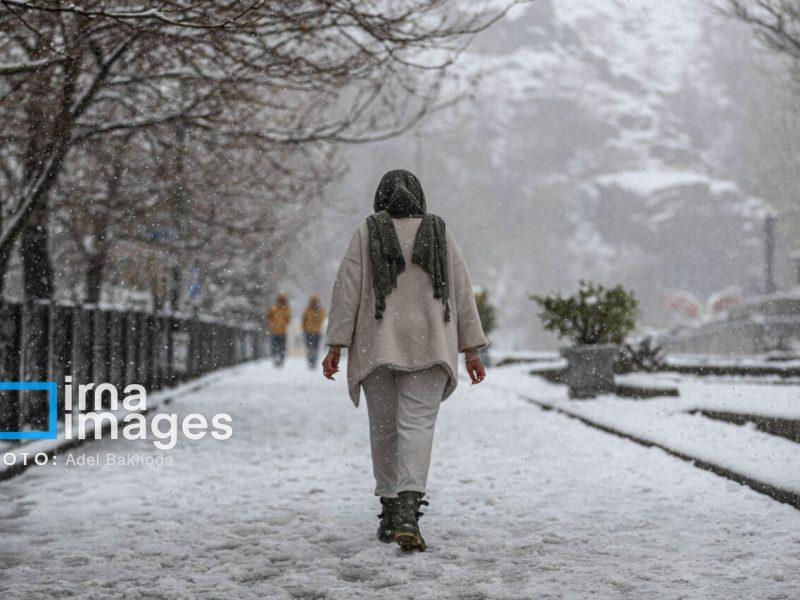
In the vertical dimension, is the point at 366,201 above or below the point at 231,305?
above

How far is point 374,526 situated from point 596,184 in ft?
470

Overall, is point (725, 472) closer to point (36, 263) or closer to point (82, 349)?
point (82, 349)

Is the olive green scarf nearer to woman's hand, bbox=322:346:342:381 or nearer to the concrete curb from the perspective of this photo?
woman's hand, bbox=322:346:342:381

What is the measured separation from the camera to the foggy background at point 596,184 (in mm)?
88812

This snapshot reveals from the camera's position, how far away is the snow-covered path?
473cm

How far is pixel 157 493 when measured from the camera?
7441mm

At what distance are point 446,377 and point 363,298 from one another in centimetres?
62

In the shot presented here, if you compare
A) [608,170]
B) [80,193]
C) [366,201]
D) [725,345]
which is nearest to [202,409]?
[80,193]

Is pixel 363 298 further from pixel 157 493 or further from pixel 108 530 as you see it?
pixel 157 493

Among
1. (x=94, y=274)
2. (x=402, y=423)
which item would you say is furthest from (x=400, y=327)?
(x=94, y=274)

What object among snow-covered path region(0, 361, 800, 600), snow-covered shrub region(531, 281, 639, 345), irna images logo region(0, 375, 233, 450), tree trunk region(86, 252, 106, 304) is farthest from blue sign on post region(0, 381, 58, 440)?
tree trunk region(86, 252, 106, 304)

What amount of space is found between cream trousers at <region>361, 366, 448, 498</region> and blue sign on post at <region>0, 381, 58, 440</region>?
4907mm

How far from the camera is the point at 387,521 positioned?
572 centimetres

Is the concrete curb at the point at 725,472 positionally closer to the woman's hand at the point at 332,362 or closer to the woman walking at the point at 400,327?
the woman walking at the point at 400,327
